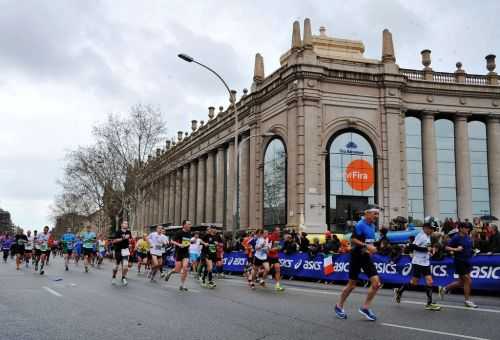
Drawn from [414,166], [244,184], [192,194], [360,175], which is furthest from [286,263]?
[192,194]

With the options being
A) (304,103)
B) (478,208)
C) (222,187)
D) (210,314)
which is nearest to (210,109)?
(222,187)

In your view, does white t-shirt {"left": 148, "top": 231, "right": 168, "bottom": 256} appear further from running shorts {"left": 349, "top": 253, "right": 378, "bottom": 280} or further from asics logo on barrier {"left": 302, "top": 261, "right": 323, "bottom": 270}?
running shorts {"left": 349, "top": 253, "right": 378, "bottom": 280}

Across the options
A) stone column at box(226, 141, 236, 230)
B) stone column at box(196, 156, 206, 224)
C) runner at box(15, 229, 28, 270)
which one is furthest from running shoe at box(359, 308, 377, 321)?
stone column at box(196, 156, 206, 224)

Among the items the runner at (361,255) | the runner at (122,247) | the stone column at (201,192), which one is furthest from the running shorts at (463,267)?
the stone column at (201,192)

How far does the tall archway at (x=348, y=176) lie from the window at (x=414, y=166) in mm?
3667

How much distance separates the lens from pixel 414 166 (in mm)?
38844

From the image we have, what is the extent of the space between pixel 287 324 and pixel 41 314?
3986 millimetres

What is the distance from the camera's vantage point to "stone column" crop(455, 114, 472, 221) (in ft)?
126

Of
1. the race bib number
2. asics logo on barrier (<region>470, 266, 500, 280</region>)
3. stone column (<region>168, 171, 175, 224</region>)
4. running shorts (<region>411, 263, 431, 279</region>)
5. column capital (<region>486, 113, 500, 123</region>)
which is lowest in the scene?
asics logo on barrier (<region>470, 266, 500, 280</region>)

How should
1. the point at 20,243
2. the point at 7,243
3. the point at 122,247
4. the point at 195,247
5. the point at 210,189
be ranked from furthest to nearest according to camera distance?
the point at 210,189 → the point at 7,243 → the point at 20,243 → the point at 122,247 → the point at 195,247

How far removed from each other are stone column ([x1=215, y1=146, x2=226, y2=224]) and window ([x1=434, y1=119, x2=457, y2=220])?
1971cm

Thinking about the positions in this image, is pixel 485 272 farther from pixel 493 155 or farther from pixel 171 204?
pixel 171 204

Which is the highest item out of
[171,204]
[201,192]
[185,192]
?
[185,192]

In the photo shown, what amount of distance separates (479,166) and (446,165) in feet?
8.28
